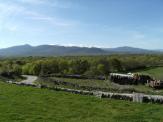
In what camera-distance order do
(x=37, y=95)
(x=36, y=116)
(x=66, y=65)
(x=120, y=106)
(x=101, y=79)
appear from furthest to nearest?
1. (x=66, y=65)
2. (x=101, y=79)
3. (x=37, y=95)
4. (x=120, y=106)
5. (x=36, y=116)

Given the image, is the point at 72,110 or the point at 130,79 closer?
the point at 72,110

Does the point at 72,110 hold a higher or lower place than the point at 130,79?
higher

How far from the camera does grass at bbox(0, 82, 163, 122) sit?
20.2 metres

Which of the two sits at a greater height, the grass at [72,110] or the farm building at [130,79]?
the grass at [72,110]

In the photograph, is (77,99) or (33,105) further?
(77,99)

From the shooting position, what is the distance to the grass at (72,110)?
2020 cm

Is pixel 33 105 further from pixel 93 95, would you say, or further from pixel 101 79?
pixel 101 79

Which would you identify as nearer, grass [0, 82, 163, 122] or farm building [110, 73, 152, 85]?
grass [0, 82, 163, 122]

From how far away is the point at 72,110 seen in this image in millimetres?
23156

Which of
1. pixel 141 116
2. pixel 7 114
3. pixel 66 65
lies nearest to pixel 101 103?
pixel 141 116

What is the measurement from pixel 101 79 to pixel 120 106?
4696 cm

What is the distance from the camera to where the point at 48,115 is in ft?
→ 69.7

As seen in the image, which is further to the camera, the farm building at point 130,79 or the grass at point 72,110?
the farm building at point 130,79

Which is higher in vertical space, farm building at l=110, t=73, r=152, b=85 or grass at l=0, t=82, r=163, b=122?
grass at l=0, t=82, r=163, b=122
